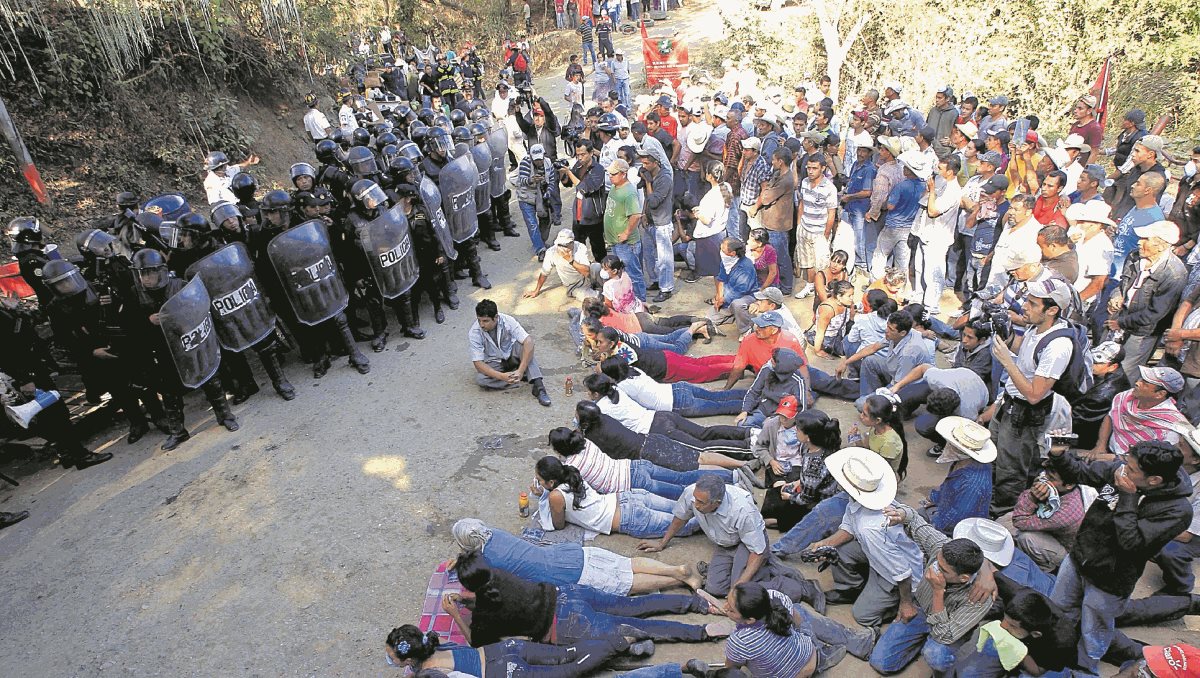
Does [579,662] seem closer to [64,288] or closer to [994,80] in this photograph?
[64,288]

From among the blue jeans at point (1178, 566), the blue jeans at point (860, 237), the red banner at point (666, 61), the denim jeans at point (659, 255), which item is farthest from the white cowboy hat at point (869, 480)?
the red banner at point (666, 61)

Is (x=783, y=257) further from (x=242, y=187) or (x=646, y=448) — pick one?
(x=242, y=187)

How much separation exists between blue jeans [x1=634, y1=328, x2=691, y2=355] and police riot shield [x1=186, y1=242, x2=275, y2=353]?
334 centimetres

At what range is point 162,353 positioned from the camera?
5.72 metres

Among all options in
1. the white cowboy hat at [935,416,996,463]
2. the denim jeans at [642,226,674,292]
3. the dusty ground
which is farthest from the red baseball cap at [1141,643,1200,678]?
the denim jeans at [642,226,674,292]

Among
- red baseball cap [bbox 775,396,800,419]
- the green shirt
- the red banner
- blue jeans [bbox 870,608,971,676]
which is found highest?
the red banner

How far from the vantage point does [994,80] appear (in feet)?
40.3

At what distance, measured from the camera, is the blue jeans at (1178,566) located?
12.5ft

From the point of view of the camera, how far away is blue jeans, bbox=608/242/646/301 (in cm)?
762

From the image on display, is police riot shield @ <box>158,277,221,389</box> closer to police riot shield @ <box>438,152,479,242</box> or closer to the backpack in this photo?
police riot shield @ <box>438,152,479,242</box>

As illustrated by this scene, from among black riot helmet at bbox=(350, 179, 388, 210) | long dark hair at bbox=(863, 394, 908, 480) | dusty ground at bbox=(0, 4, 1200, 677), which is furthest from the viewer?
black riot helmet at bbox=(350, 179, 388, 210)

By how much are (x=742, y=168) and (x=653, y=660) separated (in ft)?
20.1

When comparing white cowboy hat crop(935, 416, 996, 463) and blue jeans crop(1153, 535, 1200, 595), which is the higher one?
white cowboy hat crop(935, 416, 996, 463)

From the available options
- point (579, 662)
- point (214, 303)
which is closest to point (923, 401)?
point (579, 662)
